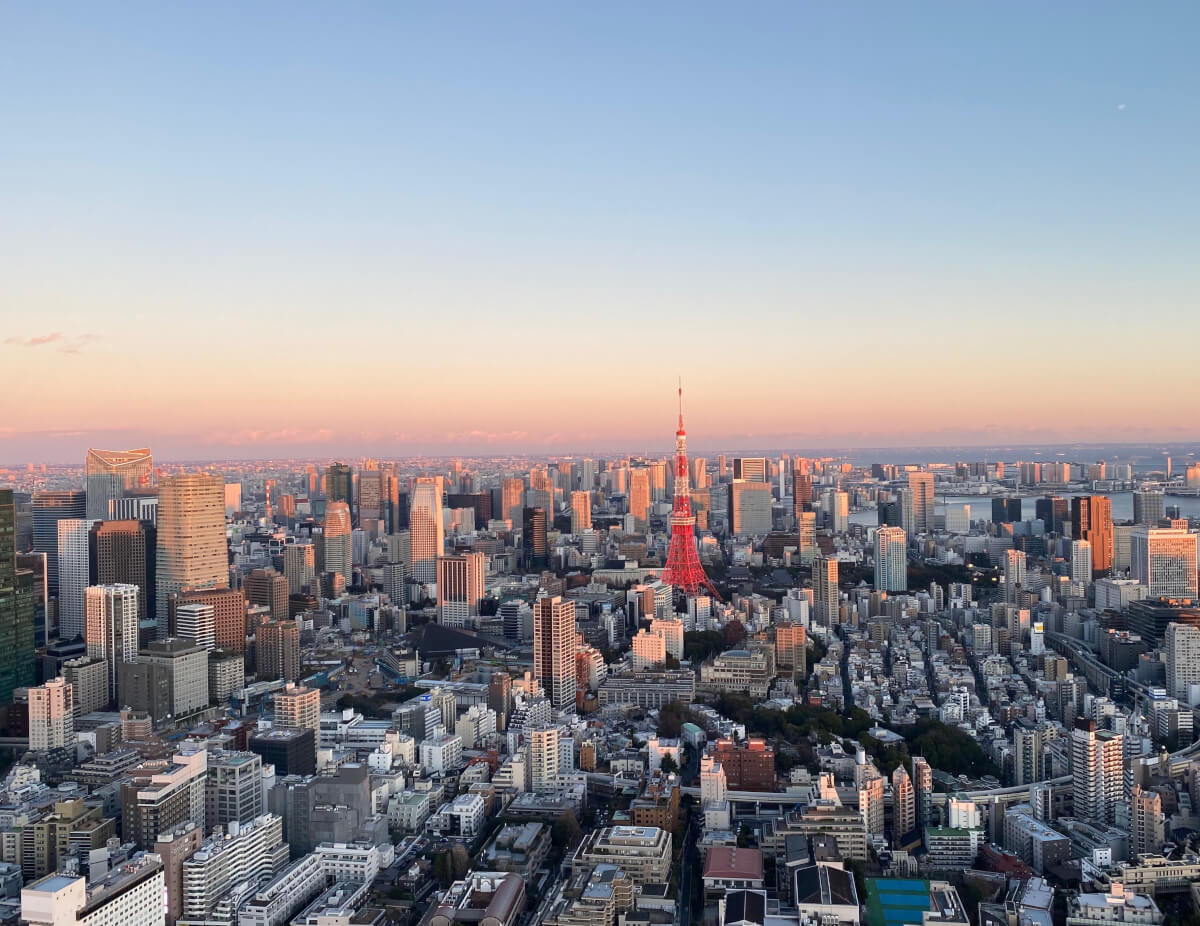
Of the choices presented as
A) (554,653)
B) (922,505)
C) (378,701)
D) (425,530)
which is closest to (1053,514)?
(922,505)

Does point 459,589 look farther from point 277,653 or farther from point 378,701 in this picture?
point 378,701

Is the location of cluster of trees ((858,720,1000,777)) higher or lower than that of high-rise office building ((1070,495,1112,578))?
lower

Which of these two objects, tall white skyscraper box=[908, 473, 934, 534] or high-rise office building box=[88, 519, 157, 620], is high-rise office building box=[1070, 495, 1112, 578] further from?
high-rise office building box=[88, 519, 157, 620]

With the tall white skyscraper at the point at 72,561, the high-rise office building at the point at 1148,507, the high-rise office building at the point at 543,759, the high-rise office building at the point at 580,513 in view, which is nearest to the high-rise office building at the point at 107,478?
the tall white skyscraper at the point at 72,561

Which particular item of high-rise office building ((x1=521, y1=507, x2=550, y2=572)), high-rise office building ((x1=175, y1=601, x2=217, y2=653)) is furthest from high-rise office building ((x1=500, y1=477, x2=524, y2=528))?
high-rise office building ((x1=175, y1=601, x2=217, y2=653))

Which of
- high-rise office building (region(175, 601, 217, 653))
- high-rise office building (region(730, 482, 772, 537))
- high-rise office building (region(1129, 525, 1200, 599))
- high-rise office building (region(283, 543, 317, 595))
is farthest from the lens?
high-rise office building (region(730, 482, 772, 537))

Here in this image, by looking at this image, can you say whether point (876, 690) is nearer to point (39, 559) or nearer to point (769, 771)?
point (769, 771)

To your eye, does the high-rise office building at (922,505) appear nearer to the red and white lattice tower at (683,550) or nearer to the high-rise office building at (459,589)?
the red and white lattice tower at (683,550)
